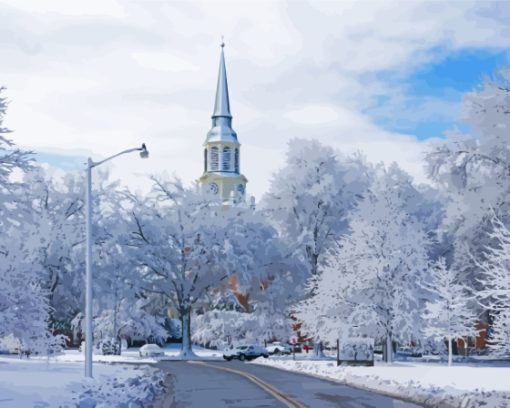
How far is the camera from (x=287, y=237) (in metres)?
63.1

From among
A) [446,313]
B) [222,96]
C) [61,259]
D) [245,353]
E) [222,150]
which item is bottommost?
[245,353]

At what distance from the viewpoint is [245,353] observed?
A: 6066 centimetres

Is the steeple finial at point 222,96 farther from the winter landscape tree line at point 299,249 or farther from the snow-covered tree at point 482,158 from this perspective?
the snow-covered tree at point 482,158

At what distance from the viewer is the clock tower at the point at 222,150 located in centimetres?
11619

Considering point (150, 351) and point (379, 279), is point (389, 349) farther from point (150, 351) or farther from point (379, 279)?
point (150, 351)

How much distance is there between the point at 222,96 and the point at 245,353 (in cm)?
6274

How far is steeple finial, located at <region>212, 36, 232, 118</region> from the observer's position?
11812 centimetres

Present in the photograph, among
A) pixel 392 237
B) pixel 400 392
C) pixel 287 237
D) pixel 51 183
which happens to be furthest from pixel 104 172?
pixel 400 392

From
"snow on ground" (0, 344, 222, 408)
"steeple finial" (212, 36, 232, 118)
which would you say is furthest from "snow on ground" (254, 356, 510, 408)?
"steeple finial" (212, 36, 232, 118)

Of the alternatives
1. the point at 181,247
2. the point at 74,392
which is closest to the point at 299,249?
the point at 181,247

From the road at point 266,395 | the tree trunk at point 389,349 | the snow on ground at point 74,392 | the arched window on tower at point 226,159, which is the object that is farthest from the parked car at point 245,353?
the arched window on tower at point 226,159

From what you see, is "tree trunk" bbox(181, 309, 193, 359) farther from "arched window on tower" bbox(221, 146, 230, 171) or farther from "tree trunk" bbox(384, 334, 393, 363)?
"arched window on tower" bbox(221, 146, 230, 171)

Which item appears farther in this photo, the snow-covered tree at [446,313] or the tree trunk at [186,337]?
the tree trunk at [186,337]

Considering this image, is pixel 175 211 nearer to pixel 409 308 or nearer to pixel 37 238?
pixel 37 238
